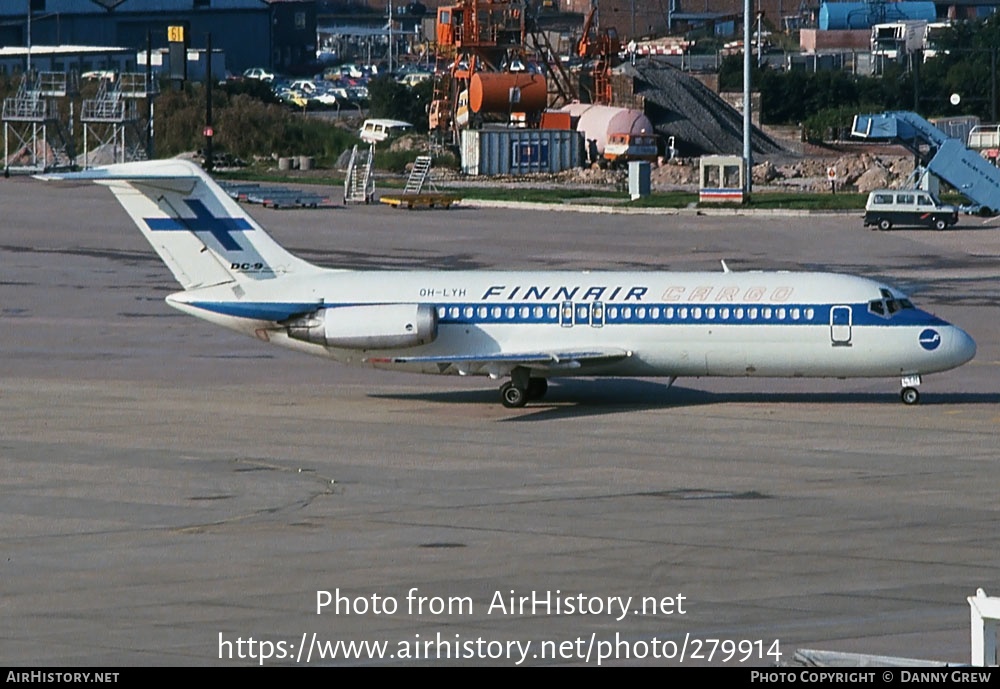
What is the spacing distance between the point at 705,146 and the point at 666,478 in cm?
8330

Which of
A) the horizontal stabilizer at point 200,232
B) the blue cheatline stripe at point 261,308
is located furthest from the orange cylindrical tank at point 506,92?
the blue cheatline stripe at point 261,308

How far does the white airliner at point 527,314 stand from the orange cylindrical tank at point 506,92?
235ft

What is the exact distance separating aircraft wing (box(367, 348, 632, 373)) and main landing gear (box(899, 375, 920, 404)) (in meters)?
5.95

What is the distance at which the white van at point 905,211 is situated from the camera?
75.0 metres

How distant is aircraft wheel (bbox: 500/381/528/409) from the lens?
36.0 m

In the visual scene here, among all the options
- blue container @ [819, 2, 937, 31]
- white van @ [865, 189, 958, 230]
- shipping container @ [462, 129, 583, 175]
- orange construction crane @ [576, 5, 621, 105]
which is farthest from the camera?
blue container @ [819, 2, 937, 31]

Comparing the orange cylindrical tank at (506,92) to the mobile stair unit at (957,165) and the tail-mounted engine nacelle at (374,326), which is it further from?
the tail-mounted engine nacelle at (374,326)

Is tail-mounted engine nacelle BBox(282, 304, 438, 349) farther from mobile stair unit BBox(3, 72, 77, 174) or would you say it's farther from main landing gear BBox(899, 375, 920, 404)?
mobile stair unit BBox(3, 72, 77, 174)

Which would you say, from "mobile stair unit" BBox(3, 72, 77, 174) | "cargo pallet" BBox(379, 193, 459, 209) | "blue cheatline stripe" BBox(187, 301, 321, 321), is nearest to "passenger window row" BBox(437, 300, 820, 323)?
"blue cheatline stripe" BBox(187, 301, 321, 321)

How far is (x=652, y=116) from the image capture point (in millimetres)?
112750

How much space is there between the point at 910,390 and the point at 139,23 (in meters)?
138

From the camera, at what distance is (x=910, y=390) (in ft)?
120

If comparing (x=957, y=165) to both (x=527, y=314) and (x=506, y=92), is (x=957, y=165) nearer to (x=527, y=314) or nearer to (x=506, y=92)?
(x=506, y=92)
